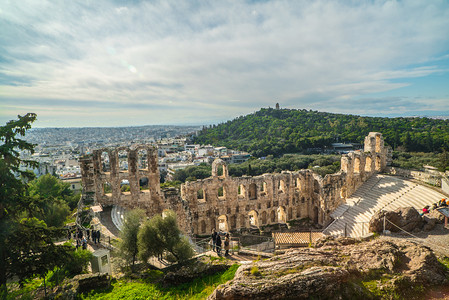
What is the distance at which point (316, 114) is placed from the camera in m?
132

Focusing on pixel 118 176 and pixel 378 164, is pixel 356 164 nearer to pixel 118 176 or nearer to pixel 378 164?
pixel 378 164

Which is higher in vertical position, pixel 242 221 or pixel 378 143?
pixel 378 143

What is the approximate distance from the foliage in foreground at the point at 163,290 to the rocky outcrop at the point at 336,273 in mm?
2445

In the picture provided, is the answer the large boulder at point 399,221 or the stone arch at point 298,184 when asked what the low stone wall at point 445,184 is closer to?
the large boulder at point 399,221

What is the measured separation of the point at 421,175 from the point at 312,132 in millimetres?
71504

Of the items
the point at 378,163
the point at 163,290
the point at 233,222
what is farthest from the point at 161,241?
the point at 378,163

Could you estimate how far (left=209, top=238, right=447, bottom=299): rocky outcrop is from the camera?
8.36 meters

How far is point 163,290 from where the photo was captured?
11461 millimetres

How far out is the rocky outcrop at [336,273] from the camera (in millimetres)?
8359

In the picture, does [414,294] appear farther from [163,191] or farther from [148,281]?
[163,191]

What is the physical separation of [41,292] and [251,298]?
9133 millimetres

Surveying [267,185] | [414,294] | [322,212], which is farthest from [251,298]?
[322,212]

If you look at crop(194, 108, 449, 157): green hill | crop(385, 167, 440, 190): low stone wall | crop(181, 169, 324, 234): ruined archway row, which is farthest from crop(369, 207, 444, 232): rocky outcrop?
crop(194, 108, 449, 157): green hill

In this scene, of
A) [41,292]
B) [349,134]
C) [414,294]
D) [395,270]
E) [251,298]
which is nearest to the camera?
[251,298]
